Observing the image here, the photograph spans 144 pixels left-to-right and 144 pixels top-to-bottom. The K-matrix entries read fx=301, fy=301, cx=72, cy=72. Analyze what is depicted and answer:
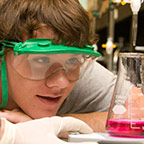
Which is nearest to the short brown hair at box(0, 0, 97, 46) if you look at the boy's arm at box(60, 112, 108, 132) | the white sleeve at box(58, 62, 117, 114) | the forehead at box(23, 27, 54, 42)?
the forehead at box(23, 27, 54, 42)

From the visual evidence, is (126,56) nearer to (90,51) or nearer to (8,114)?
(90,51)

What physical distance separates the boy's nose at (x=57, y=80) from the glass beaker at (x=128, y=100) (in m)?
0.30

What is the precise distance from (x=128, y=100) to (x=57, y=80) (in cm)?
37

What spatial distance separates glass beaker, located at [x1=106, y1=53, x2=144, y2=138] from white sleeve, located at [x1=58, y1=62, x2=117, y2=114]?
963mm

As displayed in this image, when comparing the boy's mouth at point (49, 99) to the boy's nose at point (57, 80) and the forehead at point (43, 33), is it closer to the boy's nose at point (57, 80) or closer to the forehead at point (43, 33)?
the boy's nose at point (57, 80)

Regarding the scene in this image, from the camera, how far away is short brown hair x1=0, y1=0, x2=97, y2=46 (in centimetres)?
136

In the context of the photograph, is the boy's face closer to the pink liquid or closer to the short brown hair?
the short brown hair

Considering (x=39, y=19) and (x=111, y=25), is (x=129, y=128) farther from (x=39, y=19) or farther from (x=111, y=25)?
(x=111, y=25)

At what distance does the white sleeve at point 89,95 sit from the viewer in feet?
6.68

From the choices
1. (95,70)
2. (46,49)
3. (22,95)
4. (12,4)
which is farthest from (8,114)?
(95,70)

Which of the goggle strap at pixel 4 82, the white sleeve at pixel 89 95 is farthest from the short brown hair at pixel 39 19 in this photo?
the white sleeve at pixel 89 95

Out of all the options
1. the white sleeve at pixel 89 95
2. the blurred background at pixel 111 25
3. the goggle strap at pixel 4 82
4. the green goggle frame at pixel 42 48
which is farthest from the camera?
the blurred background at pixel 111 25

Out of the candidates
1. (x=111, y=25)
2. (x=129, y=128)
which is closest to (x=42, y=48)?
(x=129, y=128)

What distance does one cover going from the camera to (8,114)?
1329mm
